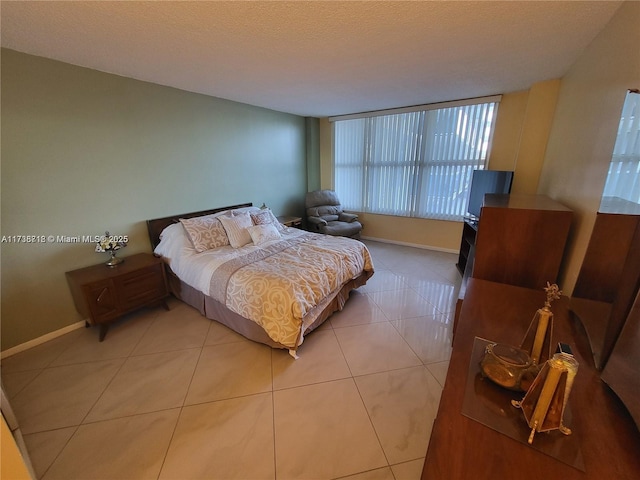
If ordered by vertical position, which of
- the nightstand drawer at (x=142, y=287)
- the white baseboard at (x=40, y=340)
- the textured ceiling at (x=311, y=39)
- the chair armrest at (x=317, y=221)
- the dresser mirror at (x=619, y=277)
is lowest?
the white baseboard at (x=40, y=340)

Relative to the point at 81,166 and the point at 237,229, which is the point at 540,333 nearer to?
the point at 237,229

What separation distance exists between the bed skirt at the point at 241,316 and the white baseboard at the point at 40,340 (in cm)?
87

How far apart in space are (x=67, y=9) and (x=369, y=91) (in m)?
2.78

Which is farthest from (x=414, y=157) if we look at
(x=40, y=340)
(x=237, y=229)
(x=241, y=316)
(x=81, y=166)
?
(x=40, y=340)

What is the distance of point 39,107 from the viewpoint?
214 centimetres

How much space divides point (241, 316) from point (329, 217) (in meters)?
2.99

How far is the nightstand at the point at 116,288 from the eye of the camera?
2.25 m

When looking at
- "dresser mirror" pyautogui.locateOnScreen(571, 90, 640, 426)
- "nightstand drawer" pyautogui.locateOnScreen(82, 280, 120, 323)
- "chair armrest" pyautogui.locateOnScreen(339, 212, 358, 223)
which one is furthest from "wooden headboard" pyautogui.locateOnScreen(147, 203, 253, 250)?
"dresser mirror" pyautogui.locateOnScreen(571, 90, 640, 426)

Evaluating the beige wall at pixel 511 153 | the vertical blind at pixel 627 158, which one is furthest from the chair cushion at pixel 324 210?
the vertical blind at pixel 627 158

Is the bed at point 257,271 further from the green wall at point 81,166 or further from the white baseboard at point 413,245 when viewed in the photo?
the white baseboard at point 413,245

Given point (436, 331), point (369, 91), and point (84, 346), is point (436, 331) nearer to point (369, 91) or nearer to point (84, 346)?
point (369, 91)

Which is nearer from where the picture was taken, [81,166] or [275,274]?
[275,274]

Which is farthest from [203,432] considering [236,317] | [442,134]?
[442,134]

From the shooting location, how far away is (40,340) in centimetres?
232
